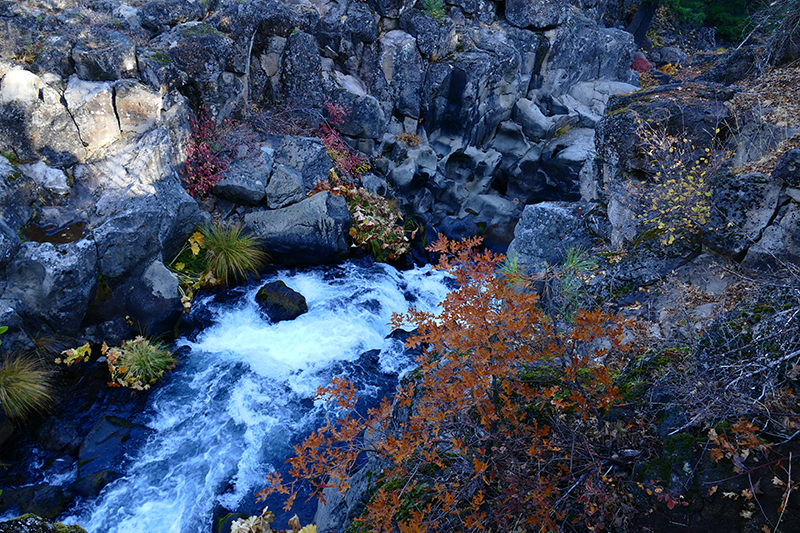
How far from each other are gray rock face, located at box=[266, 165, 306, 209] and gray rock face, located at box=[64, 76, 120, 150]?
3.36 meters

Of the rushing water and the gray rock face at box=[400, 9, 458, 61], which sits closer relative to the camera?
the rushing water

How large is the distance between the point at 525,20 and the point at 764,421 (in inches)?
695

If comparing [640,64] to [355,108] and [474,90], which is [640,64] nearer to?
[474,90]

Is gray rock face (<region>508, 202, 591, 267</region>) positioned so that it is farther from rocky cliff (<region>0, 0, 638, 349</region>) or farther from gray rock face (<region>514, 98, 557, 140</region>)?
gray rock face (<region>514, 98, 557, 140</region>)

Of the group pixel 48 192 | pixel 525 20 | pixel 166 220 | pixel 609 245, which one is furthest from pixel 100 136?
pixel 525 20

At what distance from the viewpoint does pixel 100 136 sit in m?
8.25

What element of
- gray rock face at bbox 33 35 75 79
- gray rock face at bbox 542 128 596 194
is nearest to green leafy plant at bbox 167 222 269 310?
gray rock face at bbox 33 35 75 79

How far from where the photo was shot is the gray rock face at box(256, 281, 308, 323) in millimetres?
8828

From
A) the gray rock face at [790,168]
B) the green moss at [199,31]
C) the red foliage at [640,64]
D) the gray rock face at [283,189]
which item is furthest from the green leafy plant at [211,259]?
the red foliage at [640,64]

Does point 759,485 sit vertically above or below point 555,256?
above

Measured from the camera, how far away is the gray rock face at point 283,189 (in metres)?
10.6

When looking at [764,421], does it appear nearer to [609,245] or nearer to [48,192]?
[609,245]

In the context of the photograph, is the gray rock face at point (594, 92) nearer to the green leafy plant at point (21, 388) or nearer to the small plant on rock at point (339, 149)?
the small plant on rock at point (339, 149)

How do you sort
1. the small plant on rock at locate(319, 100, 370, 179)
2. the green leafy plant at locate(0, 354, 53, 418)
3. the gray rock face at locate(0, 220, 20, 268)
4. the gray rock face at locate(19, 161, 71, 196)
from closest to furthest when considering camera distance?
the green leafy plant at locate(0, 354, 53, 418)
the gray rock face at locate(0, 220, 20, 268)
the gray rock face at locate(19, 161, 71, 196)
the small plant on rock at locate(319, 100, 370, 179)
